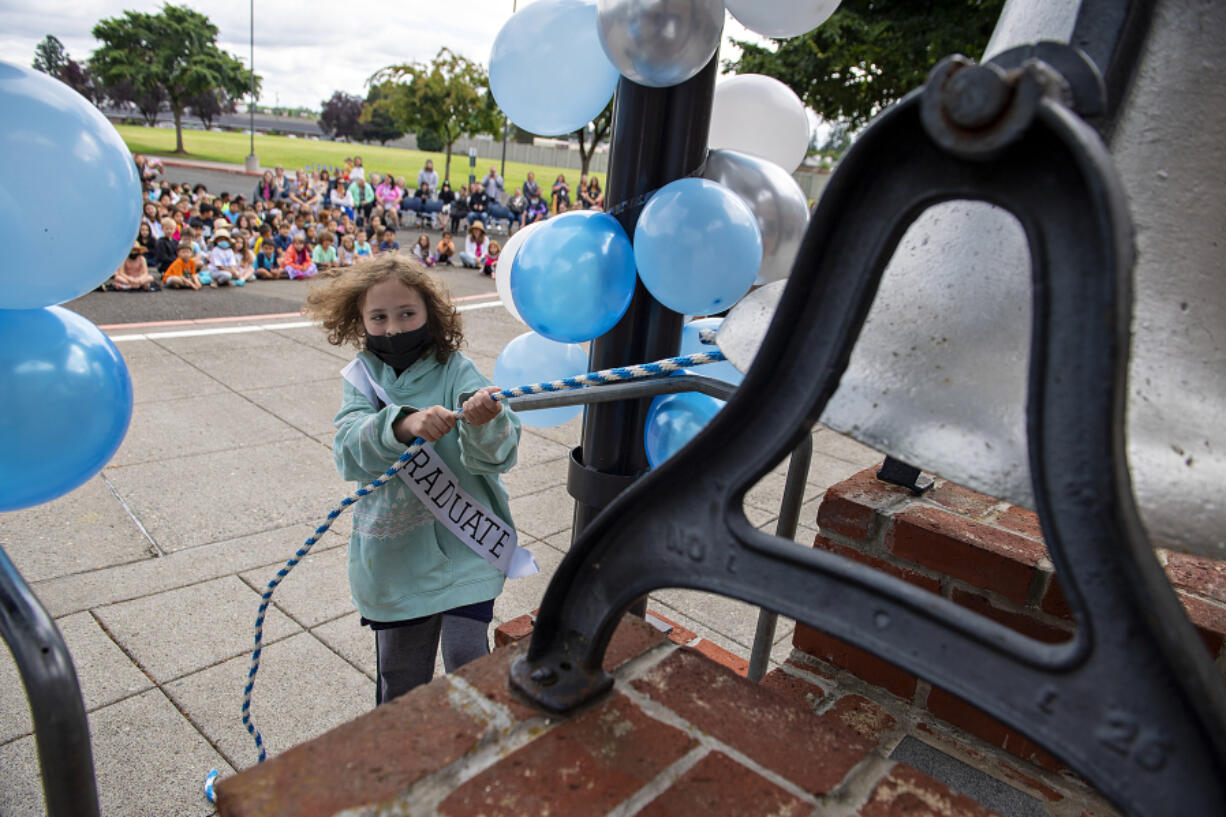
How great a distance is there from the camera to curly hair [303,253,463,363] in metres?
2.32

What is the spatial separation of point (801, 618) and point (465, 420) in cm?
130

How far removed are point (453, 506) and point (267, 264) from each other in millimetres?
11033

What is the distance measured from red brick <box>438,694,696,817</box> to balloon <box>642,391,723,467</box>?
1.04m

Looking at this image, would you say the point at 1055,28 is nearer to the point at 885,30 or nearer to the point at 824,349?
the point at 824,349

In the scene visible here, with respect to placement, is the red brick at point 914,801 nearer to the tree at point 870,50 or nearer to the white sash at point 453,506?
the white sash at point 453,506

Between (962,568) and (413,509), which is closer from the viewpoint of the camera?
(962,568)

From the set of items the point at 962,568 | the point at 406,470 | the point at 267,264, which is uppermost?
the point at 962,568

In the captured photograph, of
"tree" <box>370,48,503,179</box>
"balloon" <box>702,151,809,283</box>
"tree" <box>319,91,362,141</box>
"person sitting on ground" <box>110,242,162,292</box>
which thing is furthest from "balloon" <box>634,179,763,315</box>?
"tree" <box>319,91,362,141</box>

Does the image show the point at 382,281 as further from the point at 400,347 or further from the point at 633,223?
the point at 633,223

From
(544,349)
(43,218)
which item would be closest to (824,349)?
(43,218)

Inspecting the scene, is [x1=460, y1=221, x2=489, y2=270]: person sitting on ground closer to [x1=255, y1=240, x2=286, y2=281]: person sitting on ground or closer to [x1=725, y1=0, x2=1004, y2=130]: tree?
[x1=255, y1=240, x2=286, y2=281]: person sitting on ground

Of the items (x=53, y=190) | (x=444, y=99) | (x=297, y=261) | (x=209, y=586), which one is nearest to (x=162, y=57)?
(x=444, y=99)

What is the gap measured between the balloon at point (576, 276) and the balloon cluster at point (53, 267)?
86 centimetres

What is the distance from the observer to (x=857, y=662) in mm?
1816
